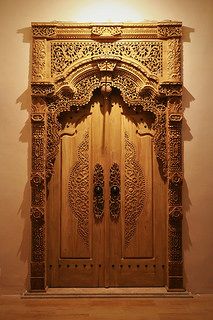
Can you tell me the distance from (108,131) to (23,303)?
1.79m

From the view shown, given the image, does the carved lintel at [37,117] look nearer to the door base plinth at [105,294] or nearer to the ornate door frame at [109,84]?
the ornate door frame at [109,84]

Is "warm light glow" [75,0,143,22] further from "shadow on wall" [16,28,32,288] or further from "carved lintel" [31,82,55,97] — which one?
"carved lintel" [31,82,55,97]

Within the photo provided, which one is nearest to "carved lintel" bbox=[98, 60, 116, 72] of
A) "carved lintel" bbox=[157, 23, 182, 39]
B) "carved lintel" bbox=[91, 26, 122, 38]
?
"carved lintel" bbox=[91, 26, 122, 38]

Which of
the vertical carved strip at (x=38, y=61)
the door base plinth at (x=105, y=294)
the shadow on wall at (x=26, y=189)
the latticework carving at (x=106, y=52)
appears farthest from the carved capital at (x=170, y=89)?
the door base plinth at (x=105, y=294)

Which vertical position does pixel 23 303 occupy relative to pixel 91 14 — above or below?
below

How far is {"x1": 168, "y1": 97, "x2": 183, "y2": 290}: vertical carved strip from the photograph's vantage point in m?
3.98

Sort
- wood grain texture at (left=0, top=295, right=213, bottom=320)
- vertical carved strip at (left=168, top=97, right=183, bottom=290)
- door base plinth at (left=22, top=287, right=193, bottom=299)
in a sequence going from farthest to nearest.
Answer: vertical carved strip at (left=168, top=97, right=183, bottom=290)
door base plinth at (left=22, top=287, right=193, bottom=299)
wood grain texture at (left=0, top=295, right=213, bottom=320)

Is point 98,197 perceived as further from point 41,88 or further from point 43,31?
point 43,31

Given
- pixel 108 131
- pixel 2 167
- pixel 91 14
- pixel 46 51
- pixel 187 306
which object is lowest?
pixel 187 306

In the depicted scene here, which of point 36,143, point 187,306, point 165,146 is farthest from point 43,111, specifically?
point 187,306

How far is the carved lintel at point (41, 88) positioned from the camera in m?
4.00

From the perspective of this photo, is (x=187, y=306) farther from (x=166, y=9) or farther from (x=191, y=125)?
(x=166, y=9)

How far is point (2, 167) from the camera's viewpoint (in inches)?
159

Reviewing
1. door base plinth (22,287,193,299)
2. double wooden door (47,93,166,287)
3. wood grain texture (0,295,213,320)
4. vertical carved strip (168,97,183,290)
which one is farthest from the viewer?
double wooden door (47,93,166,287)
